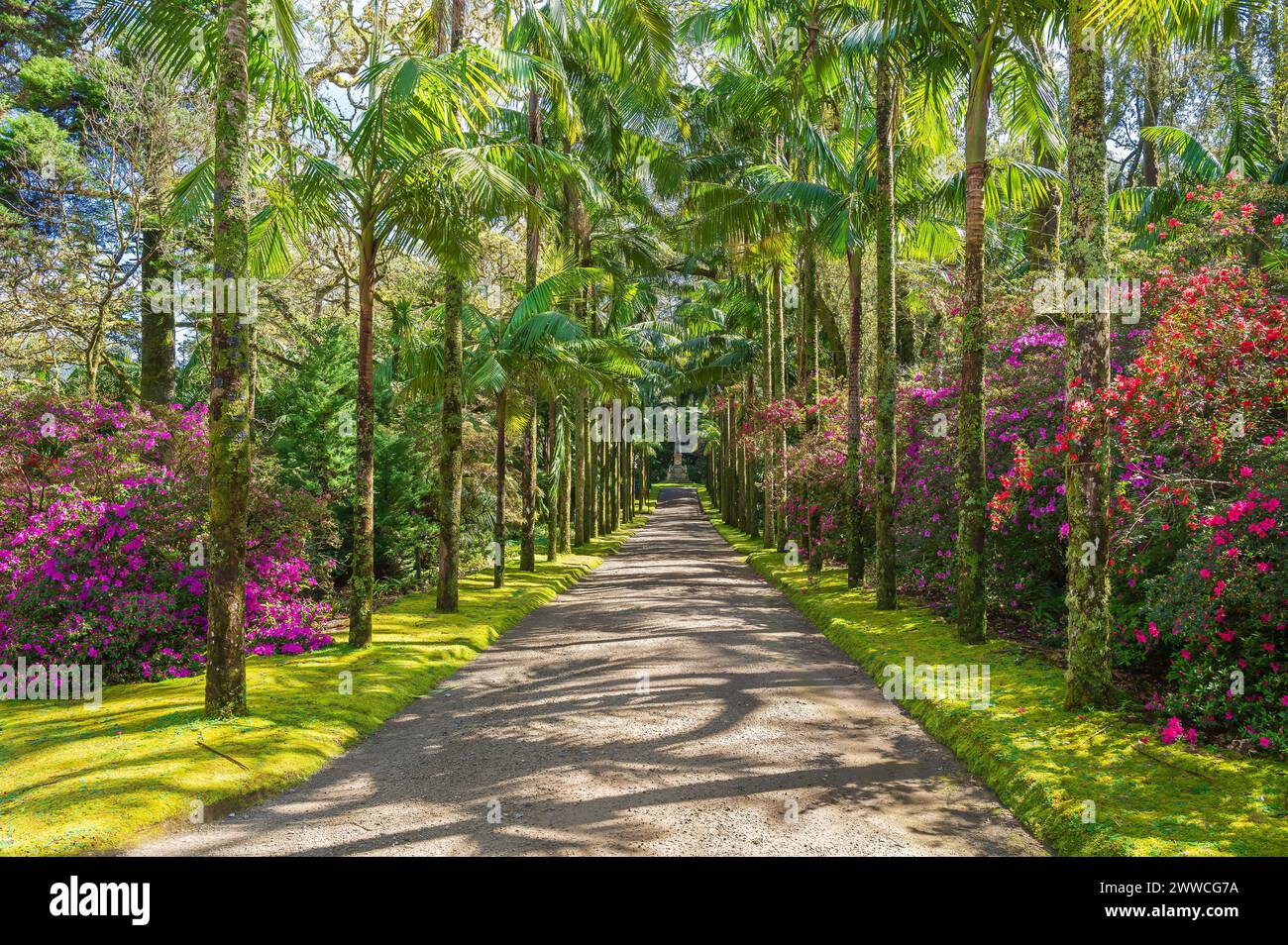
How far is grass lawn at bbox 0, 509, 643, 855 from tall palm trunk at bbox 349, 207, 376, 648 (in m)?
0.51

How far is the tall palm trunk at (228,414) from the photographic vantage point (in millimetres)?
7430

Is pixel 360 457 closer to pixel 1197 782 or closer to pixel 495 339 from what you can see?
pixel 495 339

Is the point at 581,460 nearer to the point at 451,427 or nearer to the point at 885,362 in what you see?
the point at 451,427

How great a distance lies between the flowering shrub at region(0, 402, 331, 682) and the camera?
9.42 m

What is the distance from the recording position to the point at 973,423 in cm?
1057

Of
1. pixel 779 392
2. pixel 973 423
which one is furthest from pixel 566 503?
pixel 973 423

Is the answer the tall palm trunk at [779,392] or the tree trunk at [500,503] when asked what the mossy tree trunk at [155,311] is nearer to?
the tree trunk at [500,503]

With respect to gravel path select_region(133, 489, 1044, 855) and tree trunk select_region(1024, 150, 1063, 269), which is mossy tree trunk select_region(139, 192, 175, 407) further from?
tree trunk select_region(1024, 150, 1063, 269)

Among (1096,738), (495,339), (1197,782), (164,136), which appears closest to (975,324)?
(1096,738)

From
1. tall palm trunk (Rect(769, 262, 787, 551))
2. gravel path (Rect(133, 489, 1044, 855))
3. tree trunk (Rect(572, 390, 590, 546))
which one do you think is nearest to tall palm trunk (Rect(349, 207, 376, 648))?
gravel path (Rect(133, 489, 1044, 855))

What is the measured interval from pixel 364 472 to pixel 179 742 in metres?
4.66

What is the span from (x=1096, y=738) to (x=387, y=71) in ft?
33.3
